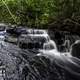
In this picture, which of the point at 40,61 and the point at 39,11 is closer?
the point at 40,61

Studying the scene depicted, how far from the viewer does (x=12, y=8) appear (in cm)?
1628

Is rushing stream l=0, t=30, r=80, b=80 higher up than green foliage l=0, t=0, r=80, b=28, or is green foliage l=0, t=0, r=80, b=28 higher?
green foliage l=0, t=0, r=80, b=28

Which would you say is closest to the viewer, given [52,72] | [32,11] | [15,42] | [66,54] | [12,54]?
[52,72]

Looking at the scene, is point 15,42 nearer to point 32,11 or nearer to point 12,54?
point 12,54

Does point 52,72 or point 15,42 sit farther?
point 15,42

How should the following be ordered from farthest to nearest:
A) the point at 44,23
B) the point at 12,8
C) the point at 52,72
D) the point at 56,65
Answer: the point at 12,8
the point at 44,23
the point at 56,65
the point at 52,72

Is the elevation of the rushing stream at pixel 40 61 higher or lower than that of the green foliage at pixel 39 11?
lower

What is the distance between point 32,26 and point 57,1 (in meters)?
3.25


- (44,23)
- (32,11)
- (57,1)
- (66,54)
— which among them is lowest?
(66,54)

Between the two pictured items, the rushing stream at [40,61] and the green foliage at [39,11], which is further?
the green foliage at [39,11]

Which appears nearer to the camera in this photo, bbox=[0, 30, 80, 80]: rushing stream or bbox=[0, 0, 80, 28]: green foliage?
bbox=[0, 30, 80, 80]: rushing stream

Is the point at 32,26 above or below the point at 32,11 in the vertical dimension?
below

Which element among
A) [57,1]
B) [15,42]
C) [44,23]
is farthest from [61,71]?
[57,1]

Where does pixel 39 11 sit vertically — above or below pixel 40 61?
above
